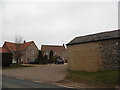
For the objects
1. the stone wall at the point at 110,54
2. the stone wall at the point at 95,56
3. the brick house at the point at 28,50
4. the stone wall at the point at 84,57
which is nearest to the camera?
the stone wall at the point at 110,54

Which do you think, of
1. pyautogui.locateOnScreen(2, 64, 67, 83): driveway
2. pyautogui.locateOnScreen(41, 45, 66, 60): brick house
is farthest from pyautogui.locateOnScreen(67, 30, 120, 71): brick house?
pyautogui.locateOnScreen(41, 45, 66, 60): brick house

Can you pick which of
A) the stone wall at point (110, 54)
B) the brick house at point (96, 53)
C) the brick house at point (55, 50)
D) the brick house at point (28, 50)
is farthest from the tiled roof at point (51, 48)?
the stone wall at point (110, 54)

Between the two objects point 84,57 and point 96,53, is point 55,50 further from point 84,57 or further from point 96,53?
point 96,53

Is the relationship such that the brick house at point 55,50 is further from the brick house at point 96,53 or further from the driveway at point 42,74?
the brick house at point 96,53

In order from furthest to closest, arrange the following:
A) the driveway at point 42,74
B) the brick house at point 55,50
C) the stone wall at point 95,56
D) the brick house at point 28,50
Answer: the brick house at point 55,50, the brick house at point 28,50, the stone wall at point 95,56, the driveway at point 42,74

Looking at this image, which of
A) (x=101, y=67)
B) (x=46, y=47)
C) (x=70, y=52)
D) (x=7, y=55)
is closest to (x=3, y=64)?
(x=7, y=55)

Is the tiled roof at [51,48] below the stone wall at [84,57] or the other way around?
the other way around

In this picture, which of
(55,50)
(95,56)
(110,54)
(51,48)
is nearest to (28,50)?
(51,48)

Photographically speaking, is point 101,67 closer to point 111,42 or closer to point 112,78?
point 111,42

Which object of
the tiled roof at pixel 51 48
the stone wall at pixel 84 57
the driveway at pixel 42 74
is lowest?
the driveway at pixel 42 74

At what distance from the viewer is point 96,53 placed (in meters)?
20.7

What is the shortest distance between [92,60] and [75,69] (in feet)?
10.7

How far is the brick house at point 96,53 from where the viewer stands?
1938cm

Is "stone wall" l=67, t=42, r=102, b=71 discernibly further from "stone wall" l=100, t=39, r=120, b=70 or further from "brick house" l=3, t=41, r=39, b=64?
"brick house" l=3, t=41, r=39, b=64
